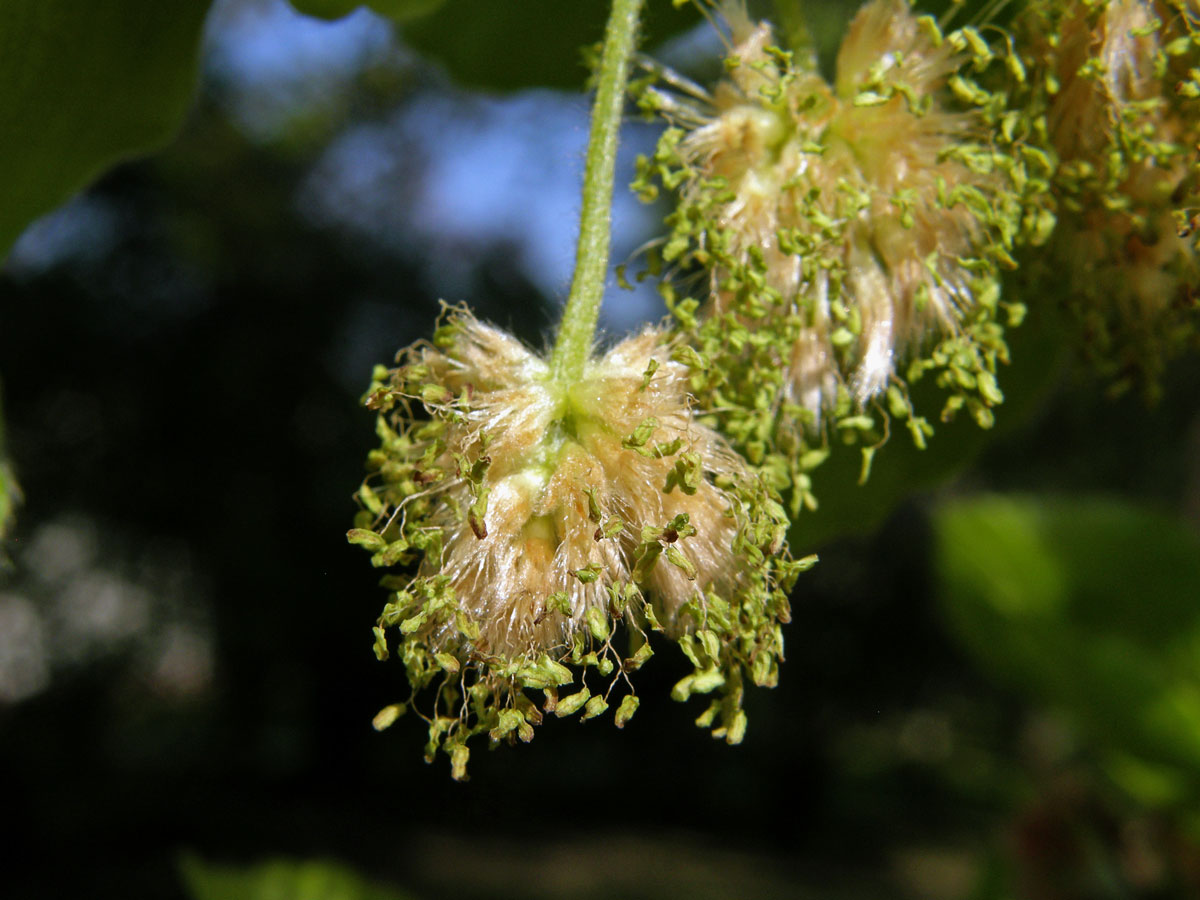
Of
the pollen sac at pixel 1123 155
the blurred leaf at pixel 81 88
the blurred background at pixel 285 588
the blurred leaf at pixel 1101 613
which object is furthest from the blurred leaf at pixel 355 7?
the blurred background at pixel 285 588

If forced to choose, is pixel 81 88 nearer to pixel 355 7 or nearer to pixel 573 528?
pixel 355 7

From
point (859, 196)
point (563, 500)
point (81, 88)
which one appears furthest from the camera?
point (81, 88)

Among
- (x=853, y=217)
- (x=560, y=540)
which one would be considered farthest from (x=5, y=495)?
(x=853, y=217)

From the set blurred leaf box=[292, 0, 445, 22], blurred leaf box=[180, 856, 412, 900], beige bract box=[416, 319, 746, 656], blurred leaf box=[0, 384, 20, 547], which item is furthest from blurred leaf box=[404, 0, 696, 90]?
blurred leaf box=[180, 856, 412, 900]

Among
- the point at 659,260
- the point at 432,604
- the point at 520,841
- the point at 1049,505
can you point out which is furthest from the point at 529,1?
the point at 520,841

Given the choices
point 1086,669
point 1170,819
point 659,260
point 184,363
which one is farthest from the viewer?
point 184,363

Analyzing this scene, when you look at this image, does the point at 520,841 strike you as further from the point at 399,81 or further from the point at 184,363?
the point at 399,81

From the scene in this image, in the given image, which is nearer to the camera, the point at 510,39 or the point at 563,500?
the point at 563,500

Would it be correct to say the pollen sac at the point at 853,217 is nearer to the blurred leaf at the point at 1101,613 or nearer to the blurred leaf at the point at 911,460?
the blurred leaf at the point at 911,460
